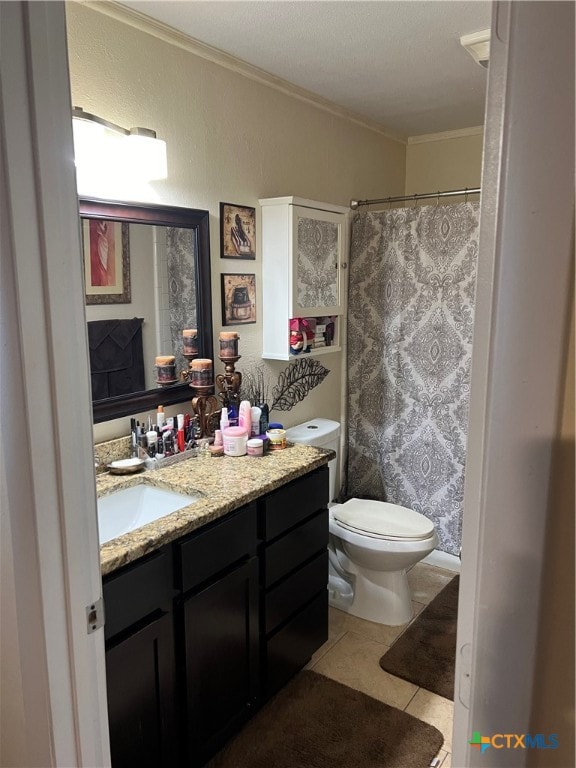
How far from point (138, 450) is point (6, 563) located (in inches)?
40.9

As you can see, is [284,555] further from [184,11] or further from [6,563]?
[184,11]

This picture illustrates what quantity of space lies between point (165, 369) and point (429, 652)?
1544 millimetres

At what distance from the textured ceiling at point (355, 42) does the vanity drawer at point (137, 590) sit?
1.67m

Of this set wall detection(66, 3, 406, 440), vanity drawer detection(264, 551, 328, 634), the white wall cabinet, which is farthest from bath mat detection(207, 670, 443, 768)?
the white wall cabinet

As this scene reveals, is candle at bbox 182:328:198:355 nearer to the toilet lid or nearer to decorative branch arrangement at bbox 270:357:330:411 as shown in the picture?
decorative branch arrangement at bbox 270:357:330:411

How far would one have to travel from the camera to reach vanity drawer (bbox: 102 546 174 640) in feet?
4.45

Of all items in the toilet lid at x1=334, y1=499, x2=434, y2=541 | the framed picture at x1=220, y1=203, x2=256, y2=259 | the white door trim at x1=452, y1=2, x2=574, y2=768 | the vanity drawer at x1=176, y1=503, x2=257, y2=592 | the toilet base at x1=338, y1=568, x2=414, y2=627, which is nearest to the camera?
the white door trim at x1=452, y1=2, x2=574, y2=768

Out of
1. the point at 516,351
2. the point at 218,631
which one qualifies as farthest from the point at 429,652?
the point at 516,351

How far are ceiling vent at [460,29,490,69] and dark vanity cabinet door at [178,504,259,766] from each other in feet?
5.90

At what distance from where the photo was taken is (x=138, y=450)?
78.9 inches

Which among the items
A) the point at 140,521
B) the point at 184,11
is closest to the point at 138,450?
the point at 140,521

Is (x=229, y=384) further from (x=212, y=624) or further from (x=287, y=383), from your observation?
(x=212, y=624)

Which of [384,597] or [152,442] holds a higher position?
[152,442]

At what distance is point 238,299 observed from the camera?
7.98ft
